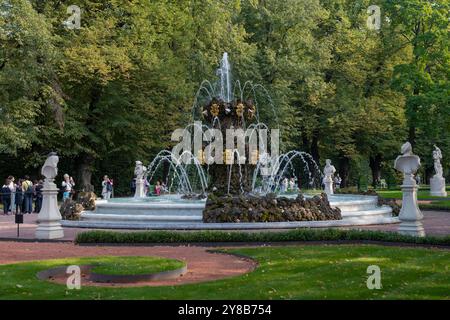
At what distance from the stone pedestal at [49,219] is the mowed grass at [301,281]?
4690 mm

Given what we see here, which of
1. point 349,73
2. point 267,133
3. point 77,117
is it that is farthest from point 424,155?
point 77,117

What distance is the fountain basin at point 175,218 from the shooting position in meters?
18.7

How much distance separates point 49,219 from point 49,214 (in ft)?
0.52

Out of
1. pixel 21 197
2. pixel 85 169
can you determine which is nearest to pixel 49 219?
pixel 21 197

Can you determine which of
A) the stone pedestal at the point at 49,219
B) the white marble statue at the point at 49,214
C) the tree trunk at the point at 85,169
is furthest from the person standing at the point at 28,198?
the stone pedestal at the point at 49,219

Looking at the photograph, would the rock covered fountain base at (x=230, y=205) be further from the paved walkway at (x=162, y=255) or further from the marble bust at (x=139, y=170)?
the marble bust at (x=139, y=170)

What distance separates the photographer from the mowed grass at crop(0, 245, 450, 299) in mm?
9273

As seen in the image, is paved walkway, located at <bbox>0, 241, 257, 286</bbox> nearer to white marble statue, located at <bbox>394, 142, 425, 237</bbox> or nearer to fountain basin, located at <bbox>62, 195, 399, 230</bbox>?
fountain basin, located at <bbox>62, 195, 399, 230</bbox>

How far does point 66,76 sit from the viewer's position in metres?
36.6

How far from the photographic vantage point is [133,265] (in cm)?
1186

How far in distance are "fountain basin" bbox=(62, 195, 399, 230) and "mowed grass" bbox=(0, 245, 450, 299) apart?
194 inches

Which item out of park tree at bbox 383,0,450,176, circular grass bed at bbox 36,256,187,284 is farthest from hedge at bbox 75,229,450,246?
park tree at bbox 383,0,450,176

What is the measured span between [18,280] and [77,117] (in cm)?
2774
